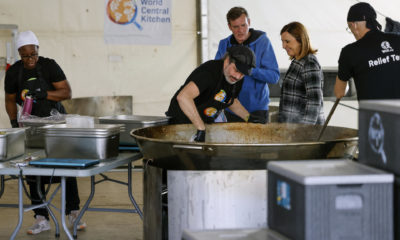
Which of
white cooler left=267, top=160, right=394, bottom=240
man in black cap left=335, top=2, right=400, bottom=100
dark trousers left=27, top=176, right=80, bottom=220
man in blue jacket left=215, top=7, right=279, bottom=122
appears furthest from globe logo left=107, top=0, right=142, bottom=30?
white cooler left=267, top=160, right=394, bottom=240

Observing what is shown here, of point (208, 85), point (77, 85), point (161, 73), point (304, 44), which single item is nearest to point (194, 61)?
point (161, 73)

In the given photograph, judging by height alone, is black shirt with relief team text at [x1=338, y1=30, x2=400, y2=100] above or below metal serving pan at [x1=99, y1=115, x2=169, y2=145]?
above

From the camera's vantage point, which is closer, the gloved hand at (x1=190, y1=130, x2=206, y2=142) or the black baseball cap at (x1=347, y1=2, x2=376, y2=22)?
the gloved hand at (x1=190, y1=130, x2=206, y2=142)

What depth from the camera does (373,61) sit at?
10.0ft

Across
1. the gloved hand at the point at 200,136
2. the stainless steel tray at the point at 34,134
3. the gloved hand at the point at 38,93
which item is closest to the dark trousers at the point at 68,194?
the stainless steel tray at the point at 34,134

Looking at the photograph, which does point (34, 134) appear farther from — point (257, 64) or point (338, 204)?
point (338, 204)

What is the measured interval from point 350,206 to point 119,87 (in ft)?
14.2

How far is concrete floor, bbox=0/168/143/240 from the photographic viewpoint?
12.6 feet

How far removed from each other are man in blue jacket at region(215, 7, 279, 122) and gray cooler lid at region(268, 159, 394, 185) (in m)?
1.98

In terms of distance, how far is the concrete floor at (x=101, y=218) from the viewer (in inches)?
152

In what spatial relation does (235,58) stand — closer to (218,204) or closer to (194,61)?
(218,204)

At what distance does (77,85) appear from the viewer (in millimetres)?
5656

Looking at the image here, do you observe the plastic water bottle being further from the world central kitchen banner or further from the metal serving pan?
the world central kitchen banner

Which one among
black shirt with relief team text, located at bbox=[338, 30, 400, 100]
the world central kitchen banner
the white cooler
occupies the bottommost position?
the white cooler
